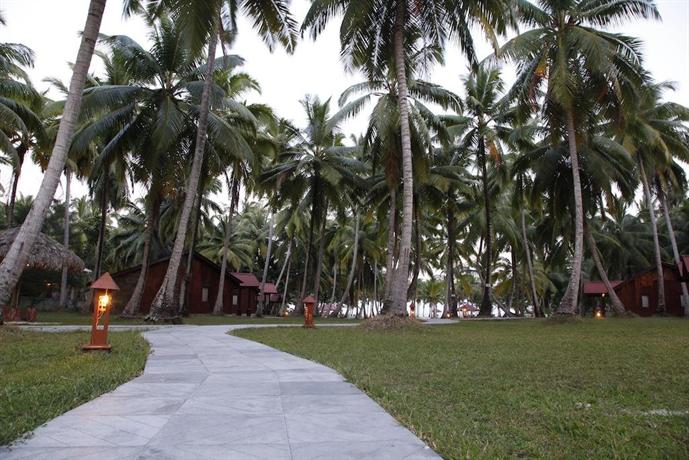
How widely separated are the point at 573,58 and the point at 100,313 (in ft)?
63.1

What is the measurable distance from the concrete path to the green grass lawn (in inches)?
15.6

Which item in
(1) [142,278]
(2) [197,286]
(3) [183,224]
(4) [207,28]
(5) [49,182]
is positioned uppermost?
(4) [207,28]

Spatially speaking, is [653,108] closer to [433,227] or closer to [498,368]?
[433,227]

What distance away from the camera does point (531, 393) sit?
18.5 feet

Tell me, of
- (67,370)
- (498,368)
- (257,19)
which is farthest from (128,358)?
(257,19)

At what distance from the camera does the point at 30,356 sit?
27.4ft

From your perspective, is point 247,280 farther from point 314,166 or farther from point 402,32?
point 402,32

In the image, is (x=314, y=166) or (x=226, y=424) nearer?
(x=226, y=424)

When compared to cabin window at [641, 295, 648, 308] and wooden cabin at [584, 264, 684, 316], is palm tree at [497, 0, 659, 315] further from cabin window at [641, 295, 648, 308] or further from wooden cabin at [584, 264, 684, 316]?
cabin window at [641, 295, 648, 308]

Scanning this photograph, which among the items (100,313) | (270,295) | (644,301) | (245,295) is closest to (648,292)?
(644,301)

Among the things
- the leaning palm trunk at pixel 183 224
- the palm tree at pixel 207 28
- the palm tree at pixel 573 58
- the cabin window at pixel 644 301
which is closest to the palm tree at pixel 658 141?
the palm tree at pixel 573 58

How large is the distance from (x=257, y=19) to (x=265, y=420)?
13.9m

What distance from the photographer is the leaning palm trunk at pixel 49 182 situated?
10.9 meters

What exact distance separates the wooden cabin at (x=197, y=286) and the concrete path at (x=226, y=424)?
23.8m
